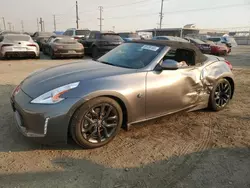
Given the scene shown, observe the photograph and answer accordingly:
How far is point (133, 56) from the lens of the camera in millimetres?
3699

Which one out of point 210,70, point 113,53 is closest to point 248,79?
point 210,70

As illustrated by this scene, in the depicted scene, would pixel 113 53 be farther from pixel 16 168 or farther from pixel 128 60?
pixel 16 168

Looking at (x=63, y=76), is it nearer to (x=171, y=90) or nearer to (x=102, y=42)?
(x=171, y=90)

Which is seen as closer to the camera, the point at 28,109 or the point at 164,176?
the point at 164,176

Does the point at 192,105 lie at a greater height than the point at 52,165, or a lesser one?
greater

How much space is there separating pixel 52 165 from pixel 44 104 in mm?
732

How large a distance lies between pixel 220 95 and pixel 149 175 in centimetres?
282

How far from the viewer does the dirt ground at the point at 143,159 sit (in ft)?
7.82

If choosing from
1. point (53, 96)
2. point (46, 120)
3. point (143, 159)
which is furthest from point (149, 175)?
point (53, 96)

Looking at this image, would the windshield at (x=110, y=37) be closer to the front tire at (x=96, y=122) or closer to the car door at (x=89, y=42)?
the car door at (x=89, y=42)

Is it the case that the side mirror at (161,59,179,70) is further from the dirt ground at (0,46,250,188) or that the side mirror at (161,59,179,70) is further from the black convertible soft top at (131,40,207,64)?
the dirt ground at (0,46,250,188)

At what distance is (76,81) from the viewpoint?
289 centimetres

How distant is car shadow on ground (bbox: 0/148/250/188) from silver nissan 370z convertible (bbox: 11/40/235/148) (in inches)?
16.8

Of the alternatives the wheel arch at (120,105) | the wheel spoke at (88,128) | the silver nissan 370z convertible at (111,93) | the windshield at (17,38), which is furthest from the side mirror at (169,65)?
the windshield at (17,38)
